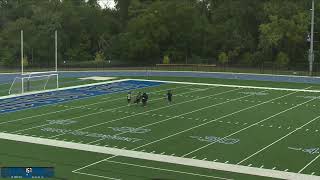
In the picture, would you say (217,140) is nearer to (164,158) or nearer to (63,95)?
(164,158)

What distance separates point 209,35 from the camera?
73312 millimetres

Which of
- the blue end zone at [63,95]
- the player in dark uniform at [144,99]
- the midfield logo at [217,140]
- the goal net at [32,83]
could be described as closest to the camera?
the midfield logo at [217,140]

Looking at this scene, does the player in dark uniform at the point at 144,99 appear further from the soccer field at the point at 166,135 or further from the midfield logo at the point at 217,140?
the midfield logo at the point at 217,140

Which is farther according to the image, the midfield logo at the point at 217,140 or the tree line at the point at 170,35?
the tree line at the point at 170,35

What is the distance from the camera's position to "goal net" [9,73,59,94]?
39612 mm

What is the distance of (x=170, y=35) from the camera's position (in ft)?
233

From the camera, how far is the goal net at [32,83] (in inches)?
1560

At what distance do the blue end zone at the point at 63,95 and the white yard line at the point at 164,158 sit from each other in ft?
27.3

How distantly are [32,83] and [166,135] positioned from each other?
2033 cm

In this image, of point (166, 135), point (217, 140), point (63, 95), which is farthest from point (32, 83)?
point (217, 140)

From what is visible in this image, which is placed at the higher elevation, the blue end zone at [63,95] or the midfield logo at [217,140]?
the blue end zone at [63,95]

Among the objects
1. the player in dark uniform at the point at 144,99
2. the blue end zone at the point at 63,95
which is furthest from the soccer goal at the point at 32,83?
the player in dark uniform at the point at 144,99

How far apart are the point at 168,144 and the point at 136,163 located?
10.9 feet

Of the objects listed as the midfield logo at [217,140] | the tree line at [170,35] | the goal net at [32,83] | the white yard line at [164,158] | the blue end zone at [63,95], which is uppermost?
the tree line at [170,35]
